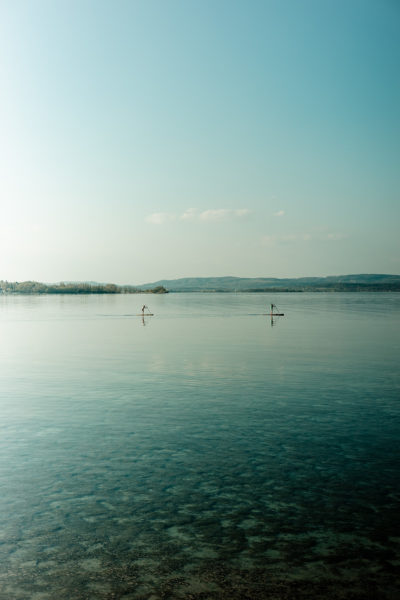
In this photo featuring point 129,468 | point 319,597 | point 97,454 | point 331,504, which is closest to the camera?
point 319,597

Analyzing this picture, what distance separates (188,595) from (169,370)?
23.4 meters

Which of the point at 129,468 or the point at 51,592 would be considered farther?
the point at 129,468

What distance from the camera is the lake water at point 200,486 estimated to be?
883 centimetres

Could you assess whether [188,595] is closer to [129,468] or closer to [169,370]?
[129,468]

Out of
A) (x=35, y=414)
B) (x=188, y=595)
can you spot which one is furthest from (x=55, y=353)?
(x=188, y=595)

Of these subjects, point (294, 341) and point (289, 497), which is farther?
point (294, 341)

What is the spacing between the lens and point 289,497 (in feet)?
39.6

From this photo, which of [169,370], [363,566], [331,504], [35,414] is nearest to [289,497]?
[331,504]

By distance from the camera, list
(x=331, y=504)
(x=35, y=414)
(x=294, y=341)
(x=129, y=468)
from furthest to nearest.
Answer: (x=294, y=341) < (x=35, y=414) < (x=129, y=468) < (x=331, y=504)

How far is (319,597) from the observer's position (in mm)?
8125

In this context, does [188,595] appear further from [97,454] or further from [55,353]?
[55,353]

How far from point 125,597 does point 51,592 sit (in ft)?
4.05

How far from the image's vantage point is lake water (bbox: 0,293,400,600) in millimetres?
8828

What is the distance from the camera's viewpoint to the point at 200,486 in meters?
12.8
